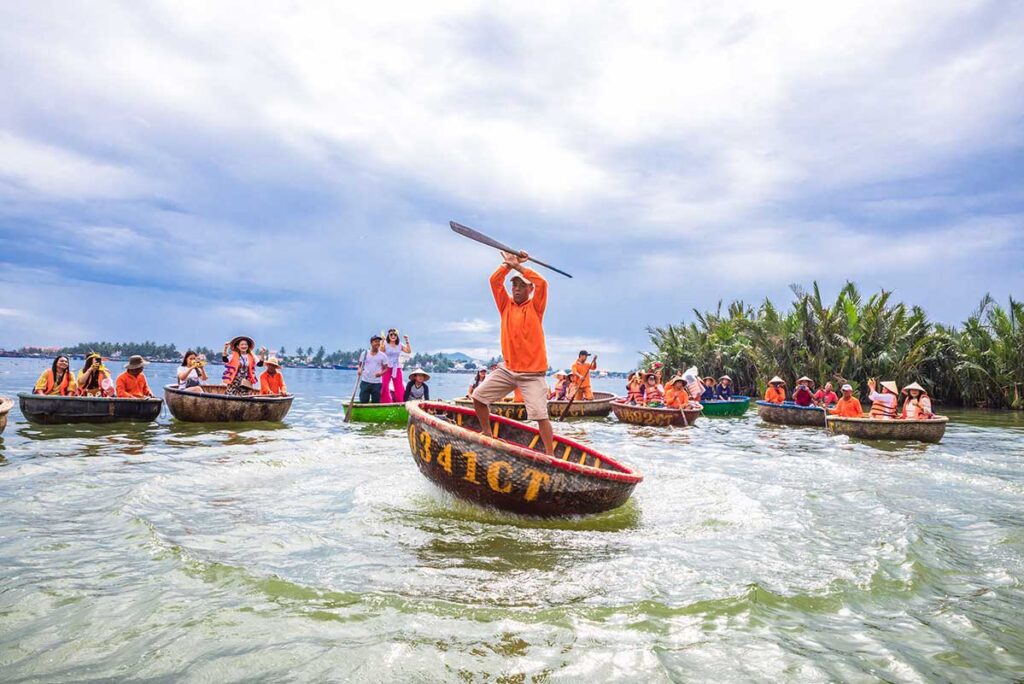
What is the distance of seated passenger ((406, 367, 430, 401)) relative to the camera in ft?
52.5

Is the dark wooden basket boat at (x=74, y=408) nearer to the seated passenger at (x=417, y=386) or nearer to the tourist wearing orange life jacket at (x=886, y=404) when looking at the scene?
the seated passenger at (x=417, y=386)

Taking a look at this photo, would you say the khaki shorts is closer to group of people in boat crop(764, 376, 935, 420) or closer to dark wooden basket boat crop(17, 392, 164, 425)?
dark wooden basket boat crop(17, 392, 164, 425)

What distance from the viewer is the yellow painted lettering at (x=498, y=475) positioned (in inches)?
224

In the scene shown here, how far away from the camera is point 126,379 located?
13883 mm

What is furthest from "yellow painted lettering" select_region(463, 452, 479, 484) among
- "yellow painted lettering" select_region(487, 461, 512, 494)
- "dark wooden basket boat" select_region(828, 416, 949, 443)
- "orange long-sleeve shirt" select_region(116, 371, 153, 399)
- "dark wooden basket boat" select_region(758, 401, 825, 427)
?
"dark wooden basket boat" select_region(758, 401, 825, 427)

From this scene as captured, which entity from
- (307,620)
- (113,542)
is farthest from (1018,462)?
(113,542)

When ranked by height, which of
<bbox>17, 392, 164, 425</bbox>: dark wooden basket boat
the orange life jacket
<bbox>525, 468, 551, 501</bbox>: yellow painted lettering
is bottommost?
<bbox>525, 468, 551, 501</bbox>: yellow painted lettering

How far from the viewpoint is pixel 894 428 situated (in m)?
13.6

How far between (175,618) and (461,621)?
159cm

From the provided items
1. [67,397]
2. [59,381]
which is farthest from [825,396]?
[59,381]

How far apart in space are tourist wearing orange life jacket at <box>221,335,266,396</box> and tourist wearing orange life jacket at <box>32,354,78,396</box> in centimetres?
298

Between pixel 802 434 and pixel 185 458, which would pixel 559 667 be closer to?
pixel 185 458

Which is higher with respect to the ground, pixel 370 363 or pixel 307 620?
pixel 370 363

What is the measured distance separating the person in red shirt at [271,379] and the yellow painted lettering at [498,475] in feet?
36.2
